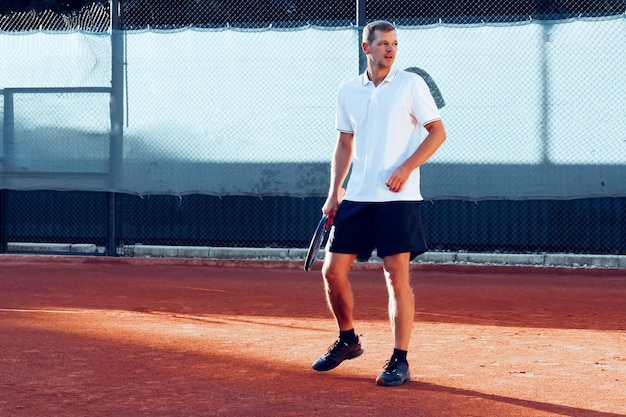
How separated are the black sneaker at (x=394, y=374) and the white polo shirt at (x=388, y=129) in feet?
2.56

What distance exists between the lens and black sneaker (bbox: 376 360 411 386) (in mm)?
4926

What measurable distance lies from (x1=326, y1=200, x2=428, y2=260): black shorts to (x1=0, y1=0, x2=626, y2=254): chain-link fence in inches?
222

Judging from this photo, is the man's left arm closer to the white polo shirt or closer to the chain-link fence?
the white polo shirt

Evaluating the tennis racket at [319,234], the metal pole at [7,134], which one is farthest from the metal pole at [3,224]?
the tennis racket at [319,234]

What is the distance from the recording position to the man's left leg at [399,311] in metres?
4.98

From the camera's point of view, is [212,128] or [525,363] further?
[212,128]

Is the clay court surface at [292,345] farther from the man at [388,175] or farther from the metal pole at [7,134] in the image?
the metal pole at [7,134]

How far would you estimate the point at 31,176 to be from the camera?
39.0ft

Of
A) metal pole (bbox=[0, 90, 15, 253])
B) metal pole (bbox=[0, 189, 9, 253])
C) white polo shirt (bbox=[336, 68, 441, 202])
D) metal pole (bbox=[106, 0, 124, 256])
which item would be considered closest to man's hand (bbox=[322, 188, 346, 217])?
white polo shirt (bbox=[336, 68, 441, 202])

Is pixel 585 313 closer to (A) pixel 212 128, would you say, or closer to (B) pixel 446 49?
(B) pixel 446 49

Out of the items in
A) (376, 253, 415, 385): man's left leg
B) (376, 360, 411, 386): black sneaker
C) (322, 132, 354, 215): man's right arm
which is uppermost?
(322, 132, 354, 215): man's right arm

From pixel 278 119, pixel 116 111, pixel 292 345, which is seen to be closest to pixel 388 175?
pixel 292 345

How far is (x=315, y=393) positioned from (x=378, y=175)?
3.48 feet

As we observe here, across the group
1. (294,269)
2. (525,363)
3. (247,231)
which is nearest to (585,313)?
(525,363)
